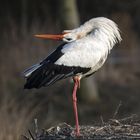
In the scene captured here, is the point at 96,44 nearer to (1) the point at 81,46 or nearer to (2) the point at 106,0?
(1) the point at 81,46

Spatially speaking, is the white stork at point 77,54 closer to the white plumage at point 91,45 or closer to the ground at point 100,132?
the white plumage at point 91,45

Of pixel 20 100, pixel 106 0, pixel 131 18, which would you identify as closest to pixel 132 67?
pixel 20 100

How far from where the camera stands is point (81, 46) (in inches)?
315

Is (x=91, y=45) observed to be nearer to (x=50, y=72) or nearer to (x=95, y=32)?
(x=95, y=32)

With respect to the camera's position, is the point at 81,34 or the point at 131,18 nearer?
the point at 81,34

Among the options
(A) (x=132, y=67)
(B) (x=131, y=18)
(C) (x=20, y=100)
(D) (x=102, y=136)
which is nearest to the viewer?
(D) (x=102, y=136)

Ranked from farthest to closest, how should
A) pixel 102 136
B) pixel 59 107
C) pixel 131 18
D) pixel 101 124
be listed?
pixel 131 18 → pixel 59 107 → pixel 101 124 → pixel 102 136

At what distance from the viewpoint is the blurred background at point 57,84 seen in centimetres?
1432

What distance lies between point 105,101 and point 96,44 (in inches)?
374

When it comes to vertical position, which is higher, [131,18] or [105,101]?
[131,18]

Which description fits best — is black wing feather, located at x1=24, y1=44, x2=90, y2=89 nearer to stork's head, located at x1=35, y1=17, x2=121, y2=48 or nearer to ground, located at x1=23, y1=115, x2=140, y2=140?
stork's head, located at x1=35, y1=17, x2=121, y2=48

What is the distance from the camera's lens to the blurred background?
47.0ft

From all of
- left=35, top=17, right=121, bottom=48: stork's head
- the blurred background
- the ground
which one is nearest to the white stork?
left=35, top=17, right=121, bottom=48: stork's head

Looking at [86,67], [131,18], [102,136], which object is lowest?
[102,136]
